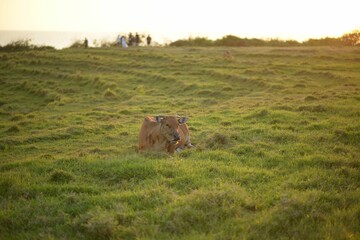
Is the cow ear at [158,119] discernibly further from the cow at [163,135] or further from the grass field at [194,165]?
the grass field at [194,165]

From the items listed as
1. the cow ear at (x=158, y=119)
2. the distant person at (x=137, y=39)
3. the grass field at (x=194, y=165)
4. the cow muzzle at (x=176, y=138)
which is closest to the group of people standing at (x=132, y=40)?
the distant person at (x=137, y=39)

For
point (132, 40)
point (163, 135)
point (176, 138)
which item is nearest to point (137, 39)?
point (132, 40)

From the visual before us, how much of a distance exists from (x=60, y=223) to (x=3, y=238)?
2.58ft

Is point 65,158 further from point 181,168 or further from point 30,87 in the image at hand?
point 30,87

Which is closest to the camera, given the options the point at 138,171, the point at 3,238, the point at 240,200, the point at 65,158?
the point at 3,238

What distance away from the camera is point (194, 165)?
8234 millimetres

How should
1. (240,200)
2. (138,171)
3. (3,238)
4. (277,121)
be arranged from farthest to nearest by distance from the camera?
(277,121) < (138,171) < (240,200) < (3,238)

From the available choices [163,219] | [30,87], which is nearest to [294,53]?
[30,87]

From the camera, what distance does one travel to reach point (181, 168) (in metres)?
7.86

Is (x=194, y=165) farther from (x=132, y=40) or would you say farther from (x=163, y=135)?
(x=132, y=40)

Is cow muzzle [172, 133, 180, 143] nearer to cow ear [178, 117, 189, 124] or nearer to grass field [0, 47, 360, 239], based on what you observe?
grass field [0, 47, 360, 239]

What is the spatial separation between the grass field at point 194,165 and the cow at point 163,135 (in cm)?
49

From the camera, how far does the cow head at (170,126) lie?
32.4 ft

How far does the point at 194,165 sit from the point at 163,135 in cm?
216
